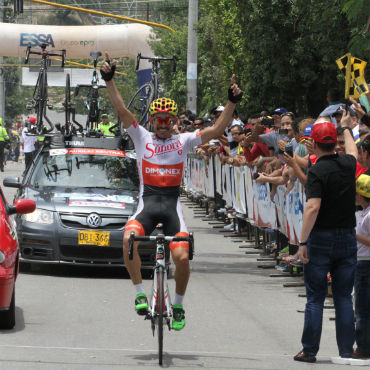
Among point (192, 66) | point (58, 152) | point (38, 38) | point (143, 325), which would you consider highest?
point (38, 38)

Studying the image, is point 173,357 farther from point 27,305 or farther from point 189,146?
point 27,305

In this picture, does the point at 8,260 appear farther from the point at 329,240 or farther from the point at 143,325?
the point at 329,240

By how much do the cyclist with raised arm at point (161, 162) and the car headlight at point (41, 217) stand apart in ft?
13.3

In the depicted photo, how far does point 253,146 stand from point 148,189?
8.18 meters

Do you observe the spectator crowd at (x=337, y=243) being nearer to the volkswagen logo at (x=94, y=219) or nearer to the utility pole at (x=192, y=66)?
the volkswagen logo at (x=94, y=219)

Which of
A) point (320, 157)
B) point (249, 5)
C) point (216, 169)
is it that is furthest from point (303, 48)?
point (320, 157)

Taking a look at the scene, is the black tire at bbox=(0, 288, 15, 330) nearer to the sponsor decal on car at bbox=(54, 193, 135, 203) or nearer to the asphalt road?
the asphalt road

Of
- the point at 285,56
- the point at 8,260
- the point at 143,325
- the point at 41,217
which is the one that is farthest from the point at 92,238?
the point at 285,56

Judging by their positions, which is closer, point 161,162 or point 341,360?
point 341,360

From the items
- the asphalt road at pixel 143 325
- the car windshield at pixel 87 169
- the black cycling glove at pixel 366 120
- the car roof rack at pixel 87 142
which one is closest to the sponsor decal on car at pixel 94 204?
the car windshield at pixel 87 169

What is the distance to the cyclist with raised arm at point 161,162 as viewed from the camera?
9039 mm

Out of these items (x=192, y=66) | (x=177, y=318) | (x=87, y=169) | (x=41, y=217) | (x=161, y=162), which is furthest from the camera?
(x=192, y=66)

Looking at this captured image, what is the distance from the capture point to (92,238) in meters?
13.0

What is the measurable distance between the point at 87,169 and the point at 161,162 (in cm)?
538
